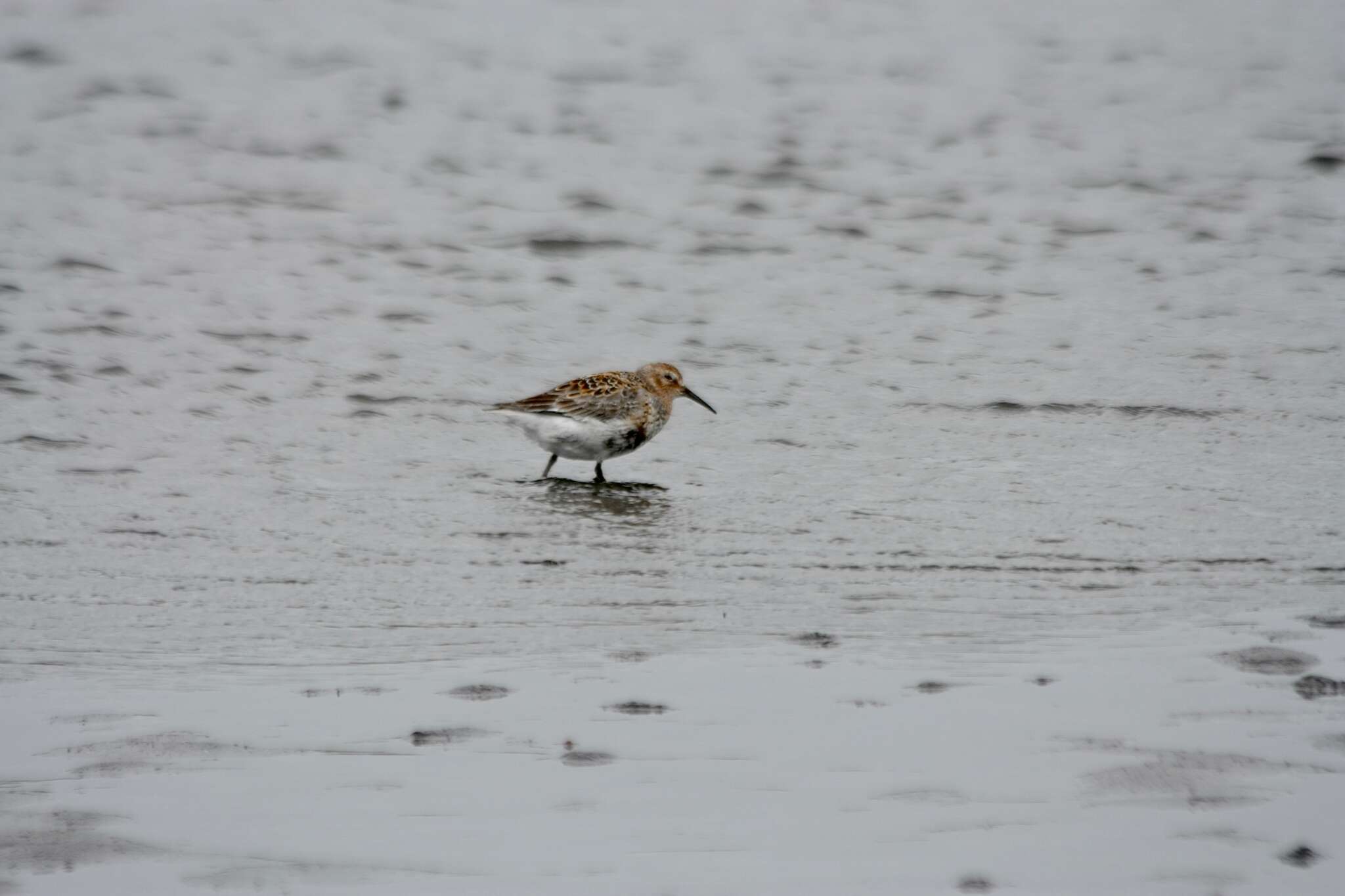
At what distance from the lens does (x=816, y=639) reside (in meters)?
6.24

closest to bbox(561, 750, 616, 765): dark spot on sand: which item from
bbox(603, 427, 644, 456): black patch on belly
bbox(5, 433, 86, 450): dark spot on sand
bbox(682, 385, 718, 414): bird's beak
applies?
bbox(603, 427, 644, 456): black patch on belly

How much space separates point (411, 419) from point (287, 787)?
616 cm

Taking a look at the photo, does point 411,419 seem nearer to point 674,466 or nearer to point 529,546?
point 674,466

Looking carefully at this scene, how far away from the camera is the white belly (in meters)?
9.90

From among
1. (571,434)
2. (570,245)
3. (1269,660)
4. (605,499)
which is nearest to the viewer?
(1269,660)

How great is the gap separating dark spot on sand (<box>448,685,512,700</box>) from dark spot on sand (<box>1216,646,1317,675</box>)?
7.70 feet

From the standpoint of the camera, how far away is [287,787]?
4594 millimetres

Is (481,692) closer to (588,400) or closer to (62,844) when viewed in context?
(62,844)

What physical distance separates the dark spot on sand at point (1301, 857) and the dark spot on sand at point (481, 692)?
2.39m

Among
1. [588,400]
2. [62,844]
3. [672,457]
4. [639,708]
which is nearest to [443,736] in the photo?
[639,708]

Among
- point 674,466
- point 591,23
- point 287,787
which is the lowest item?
point 674,466

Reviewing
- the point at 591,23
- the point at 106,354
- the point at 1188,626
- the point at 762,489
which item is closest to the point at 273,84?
the point at 591,23

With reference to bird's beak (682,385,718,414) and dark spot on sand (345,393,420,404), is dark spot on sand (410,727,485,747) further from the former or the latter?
dark spot on sand (345,393,420,404)

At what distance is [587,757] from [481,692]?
808 millimetres
